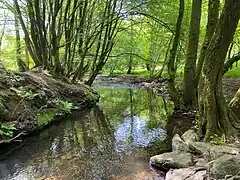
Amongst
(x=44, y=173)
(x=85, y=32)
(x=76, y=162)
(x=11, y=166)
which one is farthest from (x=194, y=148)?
(x=85, y=32)

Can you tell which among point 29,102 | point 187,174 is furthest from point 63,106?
point 187,174

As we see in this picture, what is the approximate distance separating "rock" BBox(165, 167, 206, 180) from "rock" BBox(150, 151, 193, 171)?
0.35 meters

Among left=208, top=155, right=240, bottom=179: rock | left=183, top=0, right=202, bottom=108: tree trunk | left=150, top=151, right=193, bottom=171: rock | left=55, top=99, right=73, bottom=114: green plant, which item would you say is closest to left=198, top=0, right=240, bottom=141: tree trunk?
left=150, top=151, right=193, bottom=171: rock

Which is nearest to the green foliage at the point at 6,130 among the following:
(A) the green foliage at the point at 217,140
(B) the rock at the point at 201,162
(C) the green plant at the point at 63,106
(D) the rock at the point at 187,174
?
(C) the green plant at the point at 63,106

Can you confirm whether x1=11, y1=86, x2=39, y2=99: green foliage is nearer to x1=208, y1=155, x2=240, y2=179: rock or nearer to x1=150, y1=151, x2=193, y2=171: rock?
x1=150, y1=151, x2=193, y2=171: rock

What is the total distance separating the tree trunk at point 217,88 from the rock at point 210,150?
0.49 m

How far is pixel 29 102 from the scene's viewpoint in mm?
10461

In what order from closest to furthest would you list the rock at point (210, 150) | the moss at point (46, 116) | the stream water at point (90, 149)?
1. the rock at point (210, 150)
2. the stream water at point (90, 149)
3. the moss at point (46, 116)

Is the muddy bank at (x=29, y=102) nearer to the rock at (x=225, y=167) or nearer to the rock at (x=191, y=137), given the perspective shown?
the rock at (x=191, y=137)

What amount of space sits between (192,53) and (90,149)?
19.4ft

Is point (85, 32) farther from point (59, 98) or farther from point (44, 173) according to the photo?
point (44, 173)

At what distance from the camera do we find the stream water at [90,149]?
6395mm

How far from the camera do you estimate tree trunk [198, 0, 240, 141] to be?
675 cm

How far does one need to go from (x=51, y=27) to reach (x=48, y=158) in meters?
8.26
